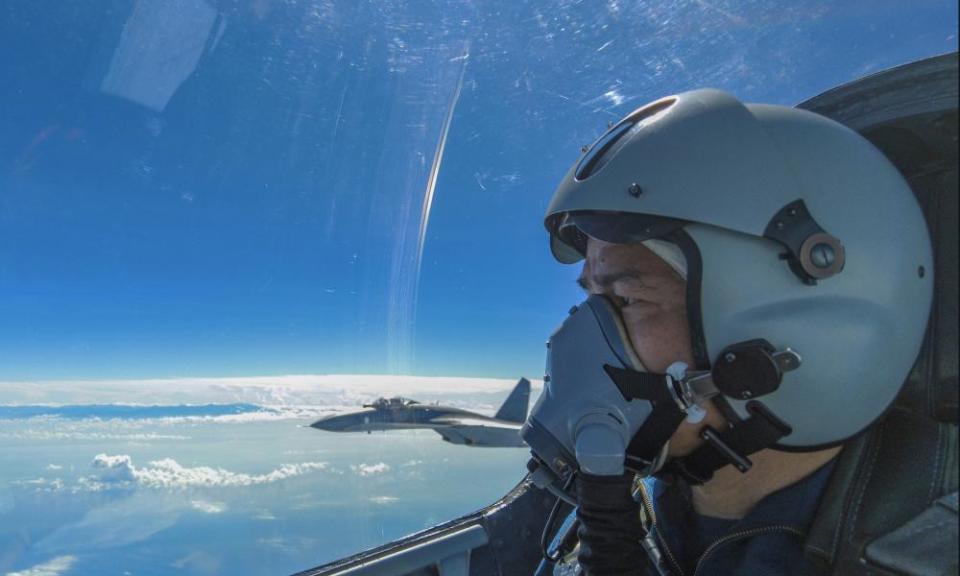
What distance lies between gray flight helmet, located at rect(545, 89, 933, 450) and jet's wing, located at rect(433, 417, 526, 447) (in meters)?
24.1

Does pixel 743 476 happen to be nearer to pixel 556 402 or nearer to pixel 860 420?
pixel 860 420

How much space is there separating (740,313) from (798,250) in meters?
0.15

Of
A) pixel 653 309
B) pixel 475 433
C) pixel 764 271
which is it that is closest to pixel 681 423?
pixel 653 309

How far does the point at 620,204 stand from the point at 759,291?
1.02ft

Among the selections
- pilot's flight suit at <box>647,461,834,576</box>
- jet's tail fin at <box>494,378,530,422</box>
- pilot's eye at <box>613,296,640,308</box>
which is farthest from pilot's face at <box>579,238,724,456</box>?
jet's tail fin at <box>494,378,530,422</box>

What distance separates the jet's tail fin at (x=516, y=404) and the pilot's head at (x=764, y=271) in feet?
99.2

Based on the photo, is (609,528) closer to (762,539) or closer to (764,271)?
(762,539)

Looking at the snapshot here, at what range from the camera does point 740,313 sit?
3.54ft

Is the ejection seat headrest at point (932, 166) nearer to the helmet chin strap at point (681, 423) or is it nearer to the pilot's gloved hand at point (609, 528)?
the helmet chin strap at point (681, 423)

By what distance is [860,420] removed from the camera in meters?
1.08

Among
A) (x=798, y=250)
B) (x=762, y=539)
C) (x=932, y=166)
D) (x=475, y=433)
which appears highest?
(x=932, y=166)

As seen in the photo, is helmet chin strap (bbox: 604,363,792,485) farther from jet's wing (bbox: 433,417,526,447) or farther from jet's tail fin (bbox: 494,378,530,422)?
jet's tail fin (bbox: 494,378,530,422)

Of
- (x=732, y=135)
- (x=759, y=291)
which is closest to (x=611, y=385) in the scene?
(x=759, y=291)

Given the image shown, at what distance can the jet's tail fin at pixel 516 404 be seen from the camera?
1232 inches
